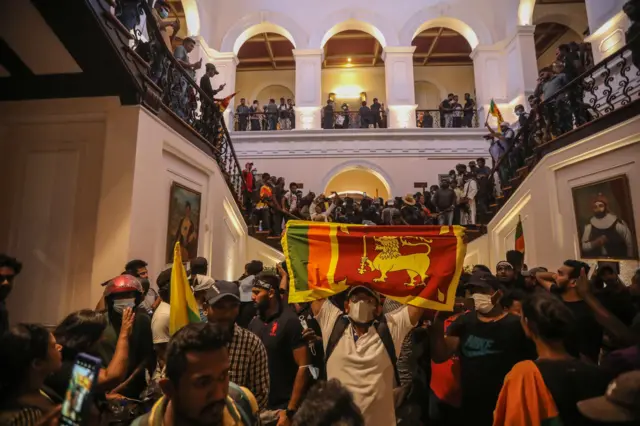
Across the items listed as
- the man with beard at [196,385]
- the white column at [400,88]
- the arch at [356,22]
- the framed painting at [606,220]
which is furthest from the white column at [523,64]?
the man with beard at [196,385]

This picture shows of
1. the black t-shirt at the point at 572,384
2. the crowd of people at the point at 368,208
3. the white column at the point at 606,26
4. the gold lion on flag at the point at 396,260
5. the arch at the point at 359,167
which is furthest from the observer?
the arch at the point at 359,167

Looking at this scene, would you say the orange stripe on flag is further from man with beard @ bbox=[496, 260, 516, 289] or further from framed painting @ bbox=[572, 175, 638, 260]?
framed painting @ bbox=[572, 175, 638, 260]

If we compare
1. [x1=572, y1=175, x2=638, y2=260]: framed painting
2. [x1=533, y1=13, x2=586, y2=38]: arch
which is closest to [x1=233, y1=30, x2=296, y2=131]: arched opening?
[x1=533, y1=13, x2=586, y2=38]: arch

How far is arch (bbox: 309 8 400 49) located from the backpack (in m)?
15.2

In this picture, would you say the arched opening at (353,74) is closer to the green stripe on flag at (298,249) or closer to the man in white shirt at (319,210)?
the man in white shirt at (319,210)

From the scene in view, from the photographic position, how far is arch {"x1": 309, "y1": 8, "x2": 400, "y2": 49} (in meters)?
15.9

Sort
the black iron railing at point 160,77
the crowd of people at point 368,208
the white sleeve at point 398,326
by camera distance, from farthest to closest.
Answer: the crowd of people at point 368,208 → the black iron railing at point 160,77 → the white sleeve at point 398,326

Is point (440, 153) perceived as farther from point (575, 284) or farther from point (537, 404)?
point (537, 404)

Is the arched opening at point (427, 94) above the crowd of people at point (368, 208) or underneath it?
above

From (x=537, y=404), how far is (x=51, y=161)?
5.61 metres

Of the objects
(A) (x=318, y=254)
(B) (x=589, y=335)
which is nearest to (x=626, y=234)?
(B) (x=589, y=335)

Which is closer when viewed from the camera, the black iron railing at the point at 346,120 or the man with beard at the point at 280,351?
the man with beard at the point at 280,351

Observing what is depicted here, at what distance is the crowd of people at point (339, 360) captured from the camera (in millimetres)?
1433

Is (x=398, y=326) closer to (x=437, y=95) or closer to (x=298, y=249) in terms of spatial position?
(x=298, y=249)
